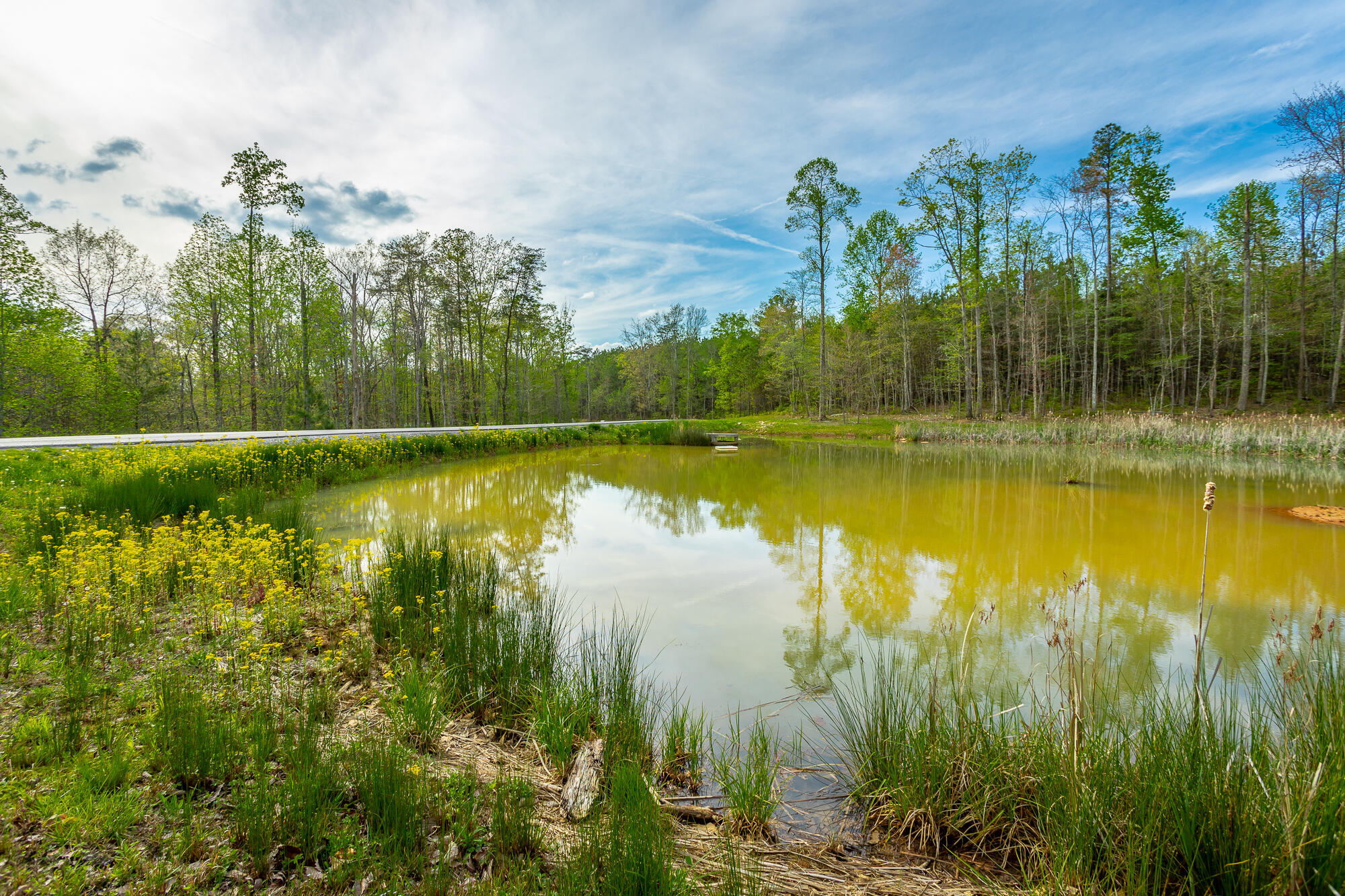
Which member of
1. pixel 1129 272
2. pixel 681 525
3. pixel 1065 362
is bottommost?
pixel 681 525

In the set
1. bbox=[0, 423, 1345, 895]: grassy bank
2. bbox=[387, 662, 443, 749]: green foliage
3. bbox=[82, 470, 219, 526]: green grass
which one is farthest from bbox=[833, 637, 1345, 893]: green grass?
bbox=[82, 470, 219, 526]: green grass

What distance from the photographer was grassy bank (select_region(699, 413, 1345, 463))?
46.5 ft

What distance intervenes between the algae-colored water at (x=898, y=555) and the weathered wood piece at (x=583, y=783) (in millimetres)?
946

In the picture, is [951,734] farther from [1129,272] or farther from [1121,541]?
[1129,272]

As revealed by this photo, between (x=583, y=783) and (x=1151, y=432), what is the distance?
22.5m

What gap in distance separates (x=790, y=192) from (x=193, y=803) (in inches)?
1128

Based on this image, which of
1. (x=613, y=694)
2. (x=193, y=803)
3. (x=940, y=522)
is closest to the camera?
(x=193, y=803)

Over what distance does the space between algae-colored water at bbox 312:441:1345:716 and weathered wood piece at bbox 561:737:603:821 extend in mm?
946

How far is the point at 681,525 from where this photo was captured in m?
8.52

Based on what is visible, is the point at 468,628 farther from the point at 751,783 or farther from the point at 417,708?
the point at 751,783

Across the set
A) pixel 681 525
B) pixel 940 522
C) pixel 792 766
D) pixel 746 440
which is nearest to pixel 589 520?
pixel 681 525

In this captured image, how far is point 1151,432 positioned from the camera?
17.5 metres

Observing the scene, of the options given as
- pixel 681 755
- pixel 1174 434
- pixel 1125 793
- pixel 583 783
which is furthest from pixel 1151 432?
pixel 583 783

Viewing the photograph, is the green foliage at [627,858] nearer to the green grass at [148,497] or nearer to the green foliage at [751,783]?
the green foliage at [751,783]
